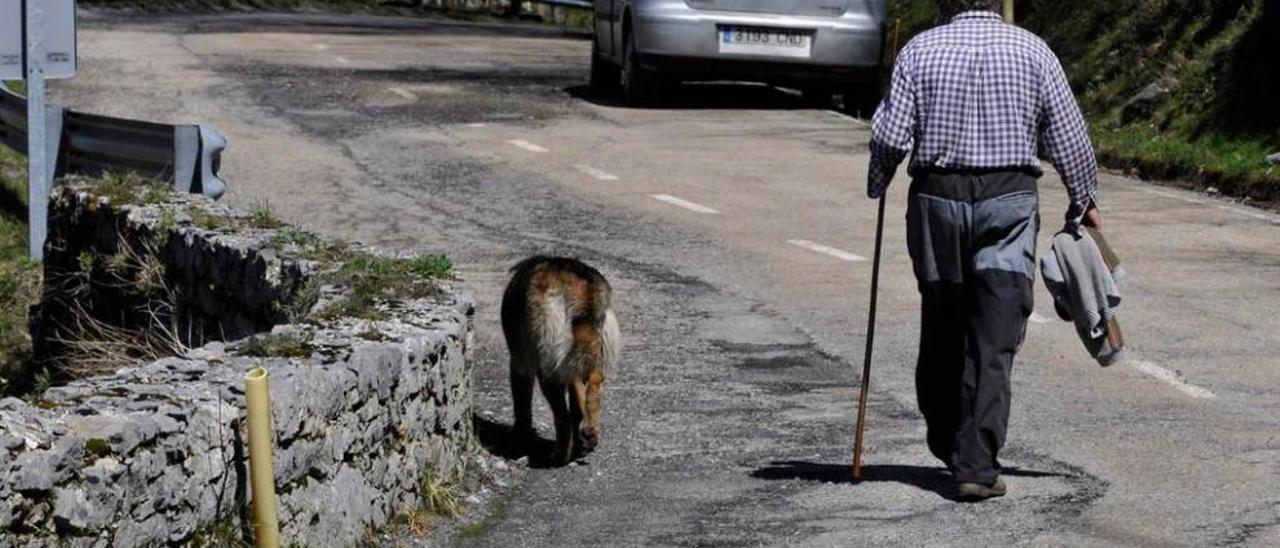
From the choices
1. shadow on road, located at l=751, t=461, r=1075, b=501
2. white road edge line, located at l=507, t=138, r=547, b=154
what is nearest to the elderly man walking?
shadow on road, located at l=751, t=461, r=1075, b=501

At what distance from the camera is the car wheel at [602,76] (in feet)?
77.3

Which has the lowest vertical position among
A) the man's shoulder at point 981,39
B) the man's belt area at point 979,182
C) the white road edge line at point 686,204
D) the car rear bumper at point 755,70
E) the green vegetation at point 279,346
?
the white road edge line at point 686,204

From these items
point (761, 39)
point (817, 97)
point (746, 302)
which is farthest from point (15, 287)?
point (817, 97)

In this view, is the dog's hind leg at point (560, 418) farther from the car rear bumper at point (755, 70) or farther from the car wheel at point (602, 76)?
the car wheel at point (602, 76)

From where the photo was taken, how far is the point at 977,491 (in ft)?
24.7

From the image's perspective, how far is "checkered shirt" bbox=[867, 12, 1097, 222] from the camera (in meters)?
7.34

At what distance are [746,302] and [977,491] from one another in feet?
14.8

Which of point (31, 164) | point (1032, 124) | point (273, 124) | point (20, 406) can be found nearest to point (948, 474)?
point (1032, 124)

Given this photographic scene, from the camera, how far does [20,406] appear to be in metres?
5.61

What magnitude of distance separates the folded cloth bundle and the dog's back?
1.67 meters

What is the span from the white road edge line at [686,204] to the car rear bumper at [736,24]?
15.7ft

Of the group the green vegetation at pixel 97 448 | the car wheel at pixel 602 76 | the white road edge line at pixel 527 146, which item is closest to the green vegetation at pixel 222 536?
the green vegetation at pixel 97 448

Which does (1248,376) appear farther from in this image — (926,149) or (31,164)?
(31,164)

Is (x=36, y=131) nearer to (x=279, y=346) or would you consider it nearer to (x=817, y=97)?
(x=279, y=346)
